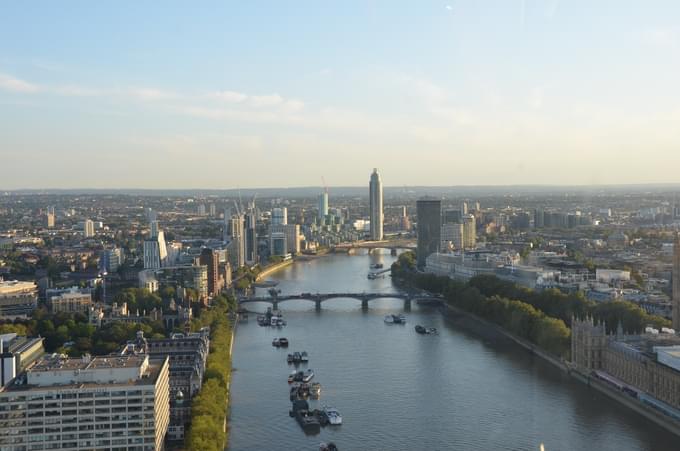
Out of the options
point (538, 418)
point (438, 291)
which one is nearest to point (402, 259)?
point (438, 291)

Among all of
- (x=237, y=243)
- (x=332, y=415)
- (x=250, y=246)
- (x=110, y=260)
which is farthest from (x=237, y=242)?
(x=332, y=415)

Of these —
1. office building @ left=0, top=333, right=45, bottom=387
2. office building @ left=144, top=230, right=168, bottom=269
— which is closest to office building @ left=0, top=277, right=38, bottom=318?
office building @ left=0, top=333, right=45, bottom=387

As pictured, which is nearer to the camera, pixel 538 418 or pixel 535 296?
pixel 538 418

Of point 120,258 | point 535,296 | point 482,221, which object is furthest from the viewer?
point 482,221

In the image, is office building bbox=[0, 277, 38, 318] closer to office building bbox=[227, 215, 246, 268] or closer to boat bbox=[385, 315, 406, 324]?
boat bbox=[385, 315, 406, 324]

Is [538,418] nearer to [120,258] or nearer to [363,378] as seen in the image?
[363,378]

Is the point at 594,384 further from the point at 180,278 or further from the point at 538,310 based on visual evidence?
the point at 180,278
